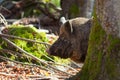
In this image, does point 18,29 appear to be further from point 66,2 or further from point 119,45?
point 66,2

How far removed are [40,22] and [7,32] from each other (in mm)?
5991

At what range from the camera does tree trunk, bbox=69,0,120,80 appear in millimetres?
5070

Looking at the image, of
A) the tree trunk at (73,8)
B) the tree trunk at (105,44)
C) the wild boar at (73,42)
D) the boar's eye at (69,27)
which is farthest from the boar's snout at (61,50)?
the tree trunk at (73,8)

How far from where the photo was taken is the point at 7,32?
879 centimetres

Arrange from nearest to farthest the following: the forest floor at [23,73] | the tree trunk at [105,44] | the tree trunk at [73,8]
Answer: the tree trunk at [105,44] < the forest floor at [23,73] < the tree trunk at [73,8]

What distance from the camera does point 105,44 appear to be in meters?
5.22

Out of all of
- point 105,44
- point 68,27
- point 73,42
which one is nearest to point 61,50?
point 73,42

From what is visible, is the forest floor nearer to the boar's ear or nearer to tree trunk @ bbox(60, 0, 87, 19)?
the boar's ear

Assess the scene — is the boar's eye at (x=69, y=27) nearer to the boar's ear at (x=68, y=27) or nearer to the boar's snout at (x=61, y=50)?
the boar's ear at (x=68, y=27)

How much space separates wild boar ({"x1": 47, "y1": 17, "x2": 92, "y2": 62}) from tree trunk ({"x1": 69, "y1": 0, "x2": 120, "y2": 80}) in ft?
5.10

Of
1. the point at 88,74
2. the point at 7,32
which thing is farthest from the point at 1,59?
the point at 88,74

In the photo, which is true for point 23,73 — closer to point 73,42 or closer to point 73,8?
point 73,42

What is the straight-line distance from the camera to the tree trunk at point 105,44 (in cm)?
507

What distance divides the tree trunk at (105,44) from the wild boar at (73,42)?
5.10 ft
